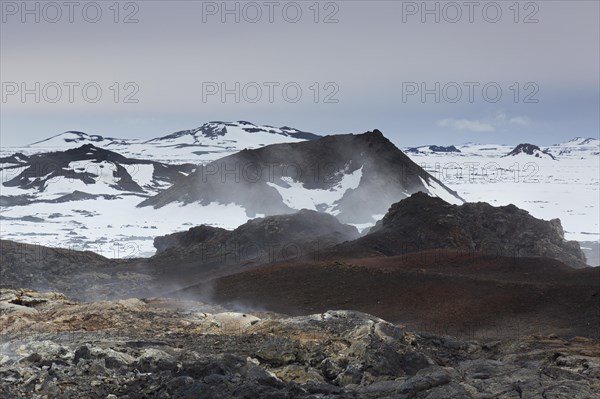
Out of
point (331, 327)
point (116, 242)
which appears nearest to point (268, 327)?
point (331, 327)

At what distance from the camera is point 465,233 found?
44406 millimetres

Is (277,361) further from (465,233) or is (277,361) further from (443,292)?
(465,233)

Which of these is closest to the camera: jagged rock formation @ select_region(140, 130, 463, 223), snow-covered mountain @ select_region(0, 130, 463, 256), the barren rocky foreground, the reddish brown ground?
the barren rocky foreground

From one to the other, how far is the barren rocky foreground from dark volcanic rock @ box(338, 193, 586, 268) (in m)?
22.9

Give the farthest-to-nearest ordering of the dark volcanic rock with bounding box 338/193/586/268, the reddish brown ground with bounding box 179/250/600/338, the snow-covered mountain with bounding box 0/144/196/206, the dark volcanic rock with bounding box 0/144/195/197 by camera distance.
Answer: the dark volcanic rock with bounding box 0/144/195/197
the snow-covered mountain with bounding box 0/144/196/206
the dark volcanic rock with bounding box 338/193/586/268
the reddish brown ground with bounding box 179/250/600/338

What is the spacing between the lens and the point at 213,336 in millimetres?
16125

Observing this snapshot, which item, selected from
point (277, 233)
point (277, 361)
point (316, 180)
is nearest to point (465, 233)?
point (277, 233)

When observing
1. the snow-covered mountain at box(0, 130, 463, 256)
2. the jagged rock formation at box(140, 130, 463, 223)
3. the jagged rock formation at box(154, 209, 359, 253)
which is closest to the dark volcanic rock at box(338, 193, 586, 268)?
the jagged rock formation at box(154, 209, 359, 253)

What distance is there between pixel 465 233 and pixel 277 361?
33355 millimetres

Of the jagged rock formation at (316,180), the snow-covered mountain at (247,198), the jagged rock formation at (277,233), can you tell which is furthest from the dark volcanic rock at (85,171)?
the jagged rock formation at (277,233)

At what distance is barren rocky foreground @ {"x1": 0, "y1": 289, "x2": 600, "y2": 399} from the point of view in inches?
451

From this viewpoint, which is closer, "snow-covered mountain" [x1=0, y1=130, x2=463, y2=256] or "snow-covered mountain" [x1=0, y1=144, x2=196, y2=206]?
"snow-covered mountain" [x1=0, y1=130, x2=463, y2=256]

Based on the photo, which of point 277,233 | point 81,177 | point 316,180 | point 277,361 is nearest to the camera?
point 277,361

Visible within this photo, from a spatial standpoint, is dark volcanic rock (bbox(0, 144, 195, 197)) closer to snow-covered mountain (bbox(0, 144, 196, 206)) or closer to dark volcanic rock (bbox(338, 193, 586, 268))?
snow-covered mountain (bbox(0, 144, 196, 206))
